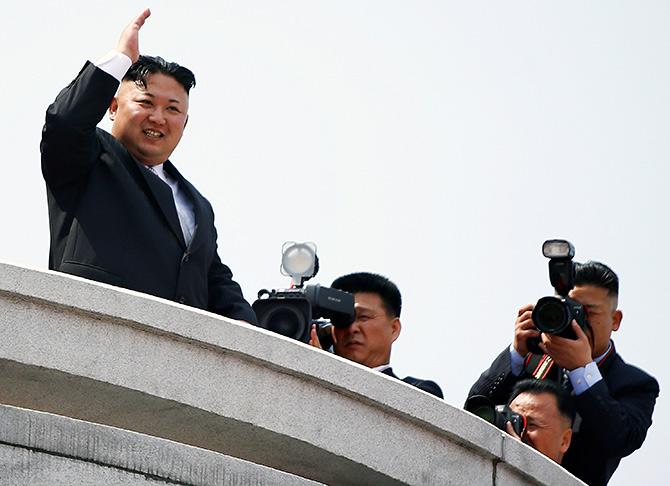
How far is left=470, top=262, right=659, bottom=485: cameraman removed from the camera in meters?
7.06

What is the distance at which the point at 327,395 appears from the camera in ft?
17.7

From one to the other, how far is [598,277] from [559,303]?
0.68 metres

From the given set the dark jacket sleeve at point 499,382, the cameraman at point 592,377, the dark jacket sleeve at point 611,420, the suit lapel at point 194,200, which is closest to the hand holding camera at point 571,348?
the cameraman at point 592,377

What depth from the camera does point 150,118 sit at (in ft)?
20.5

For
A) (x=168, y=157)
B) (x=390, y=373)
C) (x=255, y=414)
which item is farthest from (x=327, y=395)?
(x=390, y=373)

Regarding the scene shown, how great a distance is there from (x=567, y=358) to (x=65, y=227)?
2720 millimetres

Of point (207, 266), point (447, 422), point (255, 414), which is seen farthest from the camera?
point (207, 266)

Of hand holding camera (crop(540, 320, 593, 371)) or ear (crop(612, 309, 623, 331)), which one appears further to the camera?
ear (crop(612, 309, 623, 331))

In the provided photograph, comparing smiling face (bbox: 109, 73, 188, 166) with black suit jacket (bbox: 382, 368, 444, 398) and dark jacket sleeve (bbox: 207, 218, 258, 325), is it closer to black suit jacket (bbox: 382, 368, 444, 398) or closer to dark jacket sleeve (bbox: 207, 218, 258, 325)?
dark jacket sleeve (bbox: 207, 218, 258, 325)

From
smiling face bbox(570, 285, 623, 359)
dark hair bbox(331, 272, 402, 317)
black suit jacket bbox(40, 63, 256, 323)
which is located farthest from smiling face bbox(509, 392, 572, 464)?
black suit jacket bbox(40, 63, 256, 323)

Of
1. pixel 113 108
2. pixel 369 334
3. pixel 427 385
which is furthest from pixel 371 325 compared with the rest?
pixel 113 108

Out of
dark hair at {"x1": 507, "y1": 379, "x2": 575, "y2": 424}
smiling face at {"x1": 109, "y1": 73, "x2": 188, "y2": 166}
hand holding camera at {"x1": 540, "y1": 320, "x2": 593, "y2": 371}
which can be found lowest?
dark hair at {"x1": 507, "y1": 379, "x2": 575, "y2": 424}

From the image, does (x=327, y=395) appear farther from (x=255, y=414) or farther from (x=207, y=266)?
(x=207, y=266)

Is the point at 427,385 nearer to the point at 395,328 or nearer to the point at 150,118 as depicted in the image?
the point at 395,328
